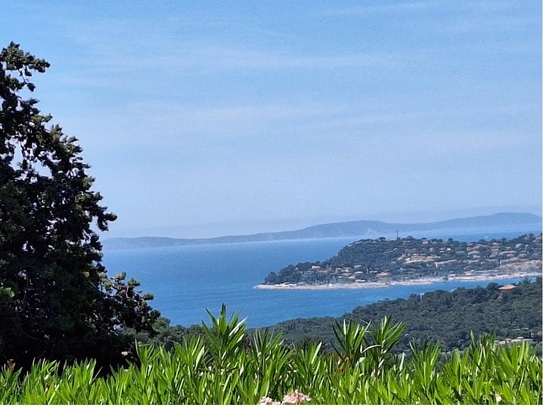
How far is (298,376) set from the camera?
3.88 meters

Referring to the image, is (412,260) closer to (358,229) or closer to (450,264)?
(450,264)

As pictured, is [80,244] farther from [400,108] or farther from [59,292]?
[400,108]

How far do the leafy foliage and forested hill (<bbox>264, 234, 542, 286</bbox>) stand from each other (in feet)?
136

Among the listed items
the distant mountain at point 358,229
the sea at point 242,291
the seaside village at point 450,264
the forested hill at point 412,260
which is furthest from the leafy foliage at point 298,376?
the distant mountain at point 358,229

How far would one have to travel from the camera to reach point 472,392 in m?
3.31

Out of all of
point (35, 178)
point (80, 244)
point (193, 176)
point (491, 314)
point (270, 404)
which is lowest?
point (491, 314)

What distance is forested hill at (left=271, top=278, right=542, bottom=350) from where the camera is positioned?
69.3 ft

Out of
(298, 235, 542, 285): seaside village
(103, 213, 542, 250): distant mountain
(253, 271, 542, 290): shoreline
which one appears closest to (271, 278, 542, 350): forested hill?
(253, 271, 542, 290): shoreline

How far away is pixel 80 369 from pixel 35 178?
7.46 metres

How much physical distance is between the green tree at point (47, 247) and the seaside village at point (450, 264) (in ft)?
109

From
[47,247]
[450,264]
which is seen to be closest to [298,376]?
[47,247]

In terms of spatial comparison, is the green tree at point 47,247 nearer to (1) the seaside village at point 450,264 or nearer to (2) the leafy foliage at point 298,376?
(2) the leafy foliage at point 298,376

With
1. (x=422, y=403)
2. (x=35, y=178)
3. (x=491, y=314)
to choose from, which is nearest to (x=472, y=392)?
(x=422, y=403)

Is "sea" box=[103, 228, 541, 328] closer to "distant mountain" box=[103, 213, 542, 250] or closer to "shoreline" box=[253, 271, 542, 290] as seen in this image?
"shoreline" box=[253, 271, 542, 290]
